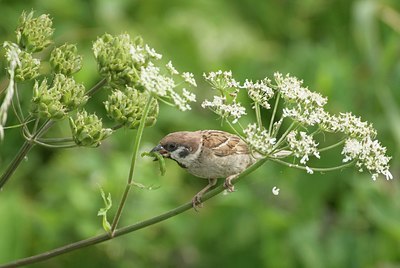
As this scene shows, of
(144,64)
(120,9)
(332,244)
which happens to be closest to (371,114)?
(332,244)

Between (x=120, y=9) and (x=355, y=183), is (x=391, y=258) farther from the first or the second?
(x=120, y=9)

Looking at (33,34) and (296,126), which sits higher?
(296,126)

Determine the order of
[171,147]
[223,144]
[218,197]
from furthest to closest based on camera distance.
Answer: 1. [218,197]
2. [223,144]
3. [171,147]

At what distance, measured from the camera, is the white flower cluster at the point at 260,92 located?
11.3ft

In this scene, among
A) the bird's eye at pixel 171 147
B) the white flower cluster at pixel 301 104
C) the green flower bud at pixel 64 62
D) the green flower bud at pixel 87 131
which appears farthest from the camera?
the bird's eye at pixel 171 147

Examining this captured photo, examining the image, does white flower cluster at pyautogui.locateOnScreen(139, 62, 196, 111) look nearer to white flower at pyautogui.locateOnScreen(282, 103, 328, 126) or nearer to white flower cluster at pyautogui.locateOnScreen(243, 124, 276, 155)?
white flower cluster at pyautogui.locateOnScreen(243, 124, 276, 155)

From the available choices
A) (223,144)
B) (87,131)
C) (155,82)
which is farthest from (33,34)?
(223,144)

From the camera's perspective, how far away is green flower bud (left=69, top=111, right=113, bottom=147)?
3.48 meters

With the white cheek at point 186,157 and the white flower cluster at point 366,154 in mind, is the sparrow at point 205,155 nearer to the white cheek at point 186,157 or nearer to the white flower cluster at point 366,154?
the white cheek at point 186,157

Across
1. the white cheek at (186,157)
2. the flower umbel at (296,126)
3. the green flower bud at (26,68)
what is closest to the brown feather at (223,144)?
the white cheek at (186,157)

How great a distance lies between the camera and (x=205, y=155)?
4113 millimetres

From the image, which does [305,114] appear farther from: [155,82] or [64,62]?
[64,62]

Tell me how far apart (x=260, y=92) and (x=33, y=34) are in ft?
3.02

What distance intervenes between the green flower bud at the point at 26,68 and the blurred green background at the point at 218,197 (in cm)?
247
